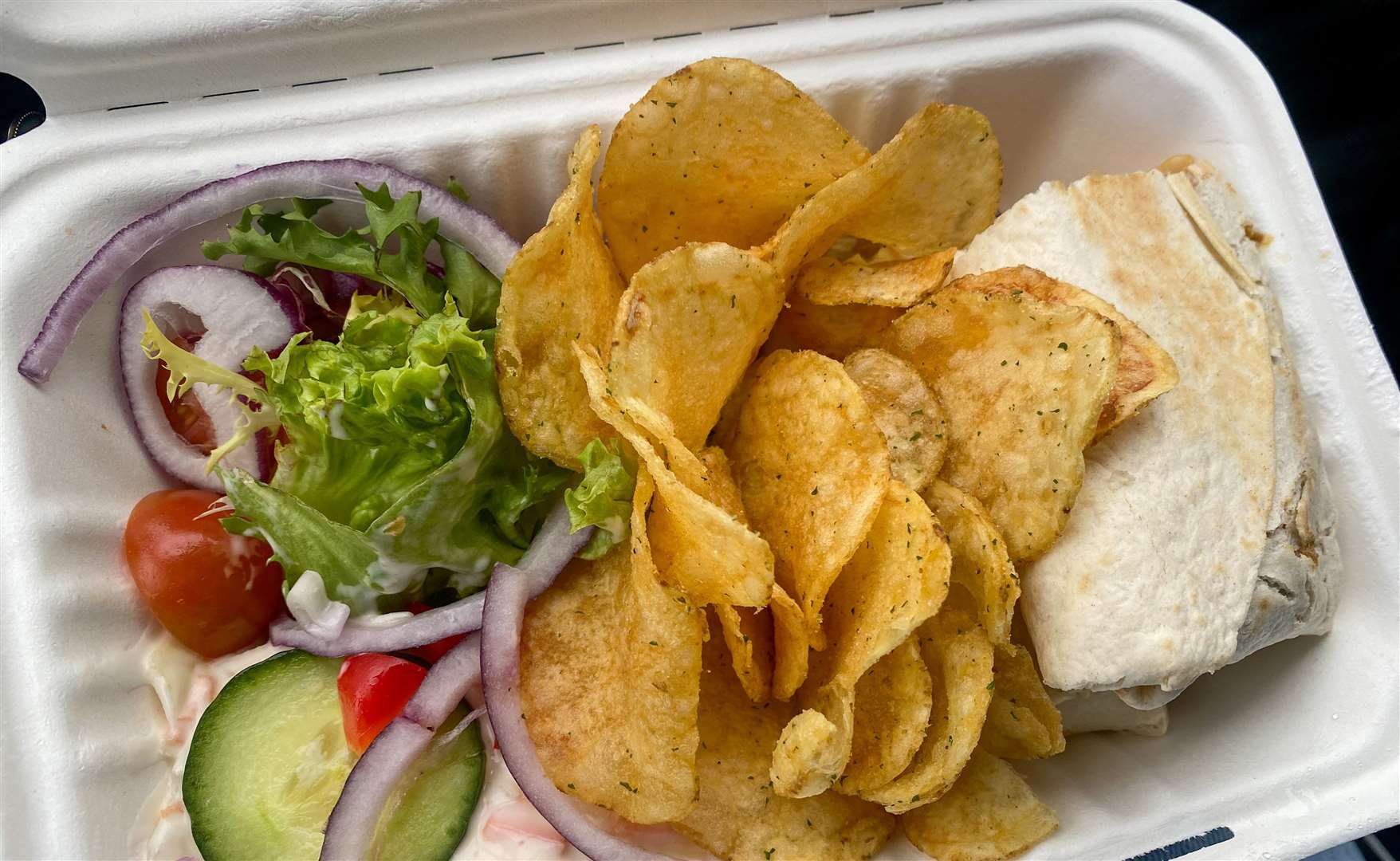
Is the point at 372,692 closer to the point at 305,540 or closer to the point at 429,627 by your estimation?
the point at 429,627

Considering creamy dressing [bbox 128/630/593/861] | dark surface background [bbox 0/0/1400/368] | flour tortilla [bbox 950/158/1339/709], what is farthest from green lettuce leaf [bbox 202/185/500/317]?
dark surface background [bbox 0/0/1400/368]

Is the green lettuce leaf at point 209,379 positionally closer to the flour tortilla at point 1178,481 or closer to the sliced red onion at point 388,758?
the sliced red onion at point 388,758

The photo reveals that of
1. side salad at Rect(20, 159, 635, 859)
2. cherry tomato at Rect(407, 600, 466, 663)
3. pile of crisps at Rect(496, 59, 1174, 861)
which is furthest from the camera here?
cherry tomato at Rect(407, 600, 466, 663)

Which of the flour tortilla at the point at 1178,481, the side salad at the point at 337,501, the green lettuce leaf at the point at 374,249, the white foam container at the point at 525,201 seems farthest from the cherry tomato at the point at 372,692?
the flour tortilla at the point at 1178,481

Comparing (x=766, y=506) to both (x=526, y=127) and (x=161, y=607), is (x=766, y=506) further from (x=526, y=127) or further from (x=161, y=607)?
(x=161, y=607)

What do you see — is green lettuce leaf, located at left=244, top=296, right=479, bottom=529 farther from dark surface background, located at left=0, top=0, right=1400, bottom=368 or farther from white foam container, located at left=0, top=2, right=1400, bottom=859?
dark surface background, located at left=0, top=0, right=1400, bottom=368

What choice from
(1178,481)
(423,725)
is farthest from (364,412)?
(1178,481)
